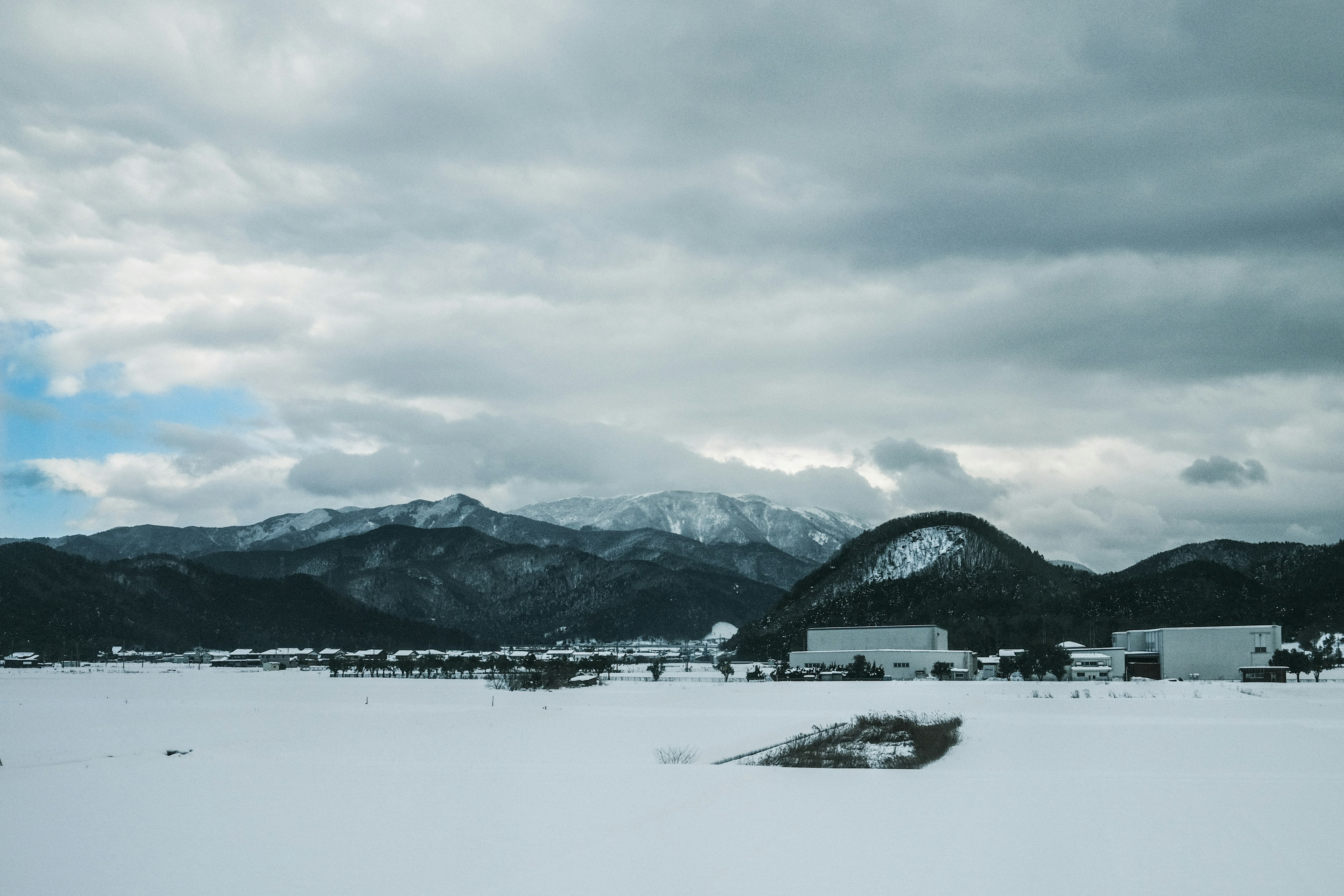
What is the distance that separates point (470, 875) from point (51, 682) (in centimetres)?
9475

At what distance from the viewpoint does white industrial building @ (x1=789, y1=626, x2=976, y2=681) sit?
11381 cm

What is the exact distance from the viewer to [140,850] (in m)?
17.9

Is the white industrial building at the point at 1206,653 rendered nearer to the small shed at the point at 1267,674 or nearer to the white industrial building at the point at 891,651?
the small shed at the point at 1267,674

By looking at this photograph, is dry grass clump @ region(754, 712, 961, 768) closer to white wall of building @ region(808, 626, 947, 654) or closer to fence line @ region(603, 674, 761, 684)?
fence line @ region(603, 674, 761, 684)

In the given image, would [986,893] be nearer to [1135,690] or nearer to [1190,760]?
[1190,760]

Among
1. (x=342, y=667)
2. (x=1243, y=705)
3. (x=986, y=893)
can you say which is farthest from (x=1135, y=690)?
(x=342, y=667)

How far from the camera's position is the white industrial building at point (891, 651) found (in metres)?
114

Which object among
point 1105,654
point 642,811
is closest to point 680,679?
point 1105,654

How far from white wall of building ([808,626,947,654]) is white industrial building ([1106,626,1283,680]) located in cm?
2234

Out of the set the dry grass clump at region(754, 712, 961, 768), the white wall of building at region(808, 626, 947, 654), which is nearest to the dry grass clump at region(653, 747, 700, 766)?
the dry grass clump at region(754, 712, 961, 768)

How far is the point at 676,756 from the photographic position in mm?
31812

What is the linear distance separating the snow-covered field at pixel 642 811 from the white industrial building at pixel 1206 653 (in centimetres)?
6364

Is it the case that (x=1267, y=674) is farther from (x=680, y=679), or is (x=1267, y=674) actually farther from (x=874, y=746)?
(x=874, y=746)

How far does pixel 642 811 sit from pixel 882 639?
347ft
